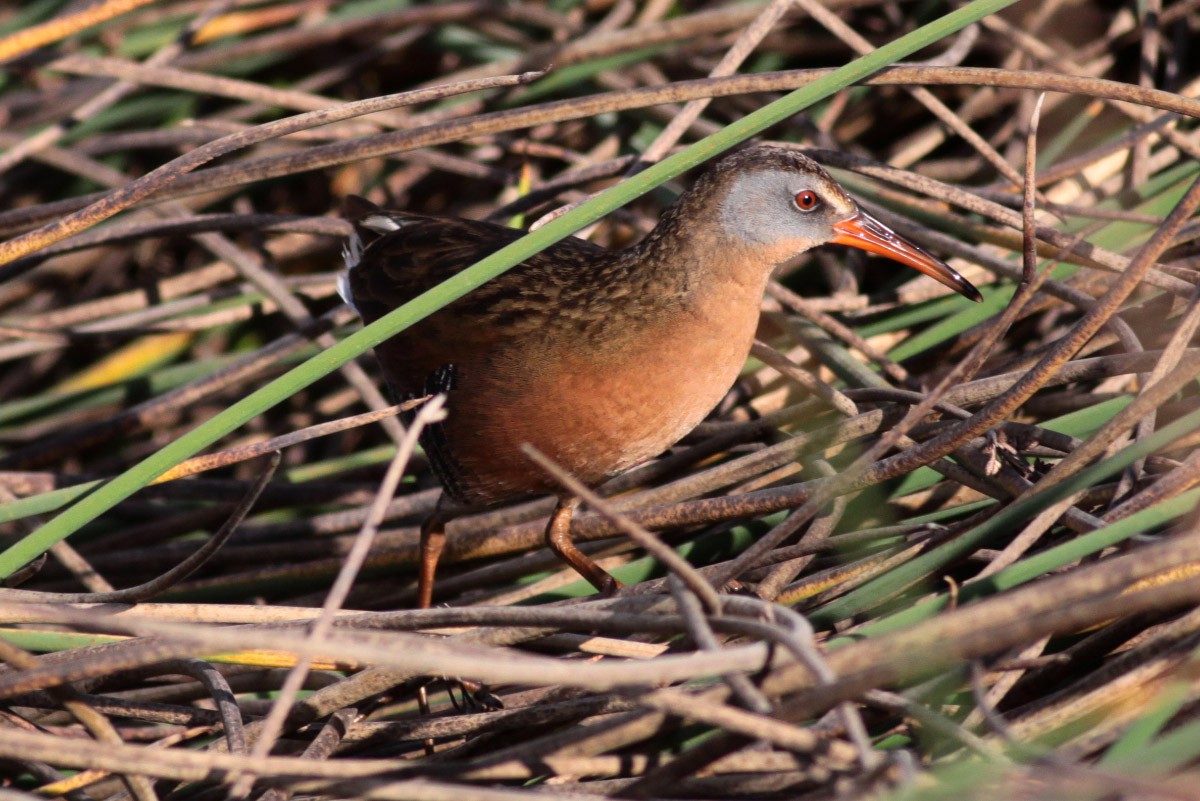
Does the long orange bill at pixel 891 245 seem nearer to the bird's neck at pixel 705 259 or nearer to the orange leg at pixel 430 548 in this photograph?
the bird's neck at pixel 705 259

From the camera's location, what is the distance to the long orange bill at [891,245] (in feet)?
8.37

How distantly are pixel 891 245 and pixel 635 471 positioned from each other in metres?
0.83

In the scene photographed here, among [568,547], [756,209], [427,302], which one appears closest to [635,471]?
[568,547]

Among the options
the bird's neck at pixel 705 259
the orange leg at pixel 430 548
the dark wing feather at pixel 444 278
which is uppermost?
the dark wing feather at pixel 444 278

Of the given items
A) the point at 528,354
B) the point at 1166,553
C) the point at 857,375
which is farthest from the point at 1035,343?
the point at 1166,553

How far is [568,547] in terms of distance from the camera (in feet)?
8.68

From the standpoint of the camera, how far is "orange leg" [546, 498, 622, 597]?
2537 mm

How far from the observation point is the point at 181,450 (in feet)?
6.32

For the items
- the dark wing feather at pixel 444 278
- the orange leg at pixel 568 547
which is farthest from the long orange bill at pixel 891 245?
the orange leg at pixel 568 547

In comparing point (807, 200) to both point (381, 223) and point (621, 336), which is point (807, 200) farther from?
point (381, 223)

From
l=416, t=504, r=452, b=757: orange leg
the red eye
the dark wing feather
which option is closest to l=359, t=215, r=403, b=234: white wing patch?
the dark wing feather

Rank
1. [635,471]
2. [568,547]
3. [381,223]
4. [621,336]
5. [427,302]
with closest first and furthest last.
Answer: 1. [427,302]
2. [621,336]
3. [568,547]
4. [635,471]
5. [381,223]

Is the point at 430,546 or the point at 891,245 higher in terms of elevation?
the point at 891,245

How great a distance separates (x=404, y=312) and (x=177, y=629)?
2.35 ft
